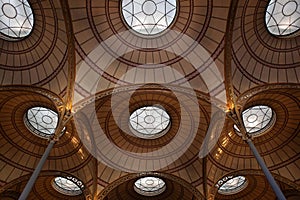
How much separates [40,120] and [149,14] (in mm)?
10652

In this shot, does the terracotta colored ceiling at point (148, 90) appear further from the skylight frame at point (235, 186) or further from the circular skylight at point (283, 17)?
the skylight frame at point (235, 186)

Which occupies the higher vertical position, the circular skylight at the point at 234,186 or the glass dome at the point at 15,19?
the glass dome at the point at 15,19

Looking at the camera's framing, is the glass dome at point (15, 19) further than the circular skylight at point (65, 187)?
No

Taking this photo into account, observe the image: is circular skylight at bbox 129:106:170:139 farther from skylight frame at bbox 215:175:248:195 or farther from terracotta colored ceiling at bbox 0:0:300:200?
skylight frame at bbox 215:175:248:195

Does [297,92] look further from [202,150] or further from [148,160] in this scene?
[148,160]

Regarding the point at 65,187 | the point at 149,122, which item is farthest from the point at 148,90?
the point at 65,187

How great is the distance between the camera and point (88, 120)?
60.8 ft

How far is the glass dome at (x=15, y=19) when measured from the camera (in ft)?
52.8

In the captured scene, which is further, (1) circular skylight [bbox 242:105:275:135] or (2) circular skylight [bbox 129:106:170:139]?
A: (2) circular skylight [bbox 129:106:170:139]

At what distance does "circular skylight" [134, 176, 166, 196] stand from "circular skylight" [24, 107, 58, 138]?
8190mm

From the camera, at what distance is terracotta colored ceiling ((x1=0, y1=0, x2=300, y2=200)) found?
16078mm

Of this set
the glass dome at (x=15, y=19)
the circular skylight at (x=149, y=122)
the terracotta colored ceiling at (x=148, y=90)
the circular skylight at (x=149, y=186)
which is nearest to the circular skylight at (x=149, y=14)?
the terracotta colored ceiling at (x=148, y=90)

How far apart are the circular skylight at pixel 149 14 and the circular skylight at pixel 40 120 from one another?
8.41m

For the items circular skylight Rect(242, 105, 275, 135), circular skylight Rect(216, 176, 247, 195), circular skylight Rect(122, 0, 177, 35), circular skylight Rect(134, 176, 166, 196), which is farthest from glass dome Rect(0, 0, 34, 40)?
circular skylight Rect(216, 176, 247, 195)
